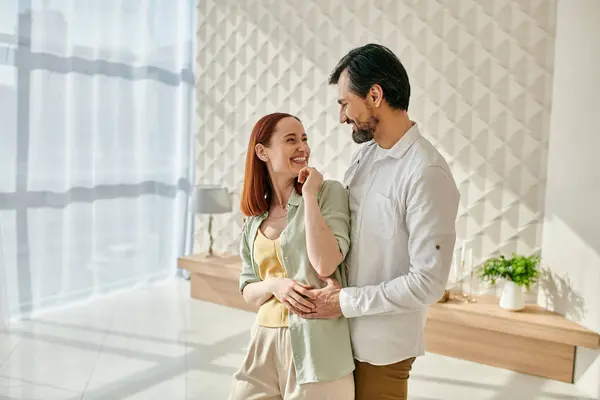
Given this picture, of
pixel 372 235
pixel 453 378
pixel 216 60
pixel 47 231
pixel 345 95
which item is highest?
pixel 216 60

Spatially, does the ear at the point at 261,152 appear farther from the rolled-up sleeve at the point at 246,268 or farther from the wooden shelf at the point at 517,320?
the wooden shelf at the point at 517,320

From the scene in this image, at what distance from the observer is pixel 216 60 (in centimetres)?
561

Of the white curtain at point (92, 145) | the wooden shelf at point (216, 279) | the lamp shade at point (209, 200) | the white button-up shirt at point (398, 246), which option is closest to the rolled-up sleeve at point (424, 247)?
the white button-up shirt at point (398, 246)

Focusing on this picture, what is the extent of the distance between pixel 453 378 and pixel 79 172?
3.39 m

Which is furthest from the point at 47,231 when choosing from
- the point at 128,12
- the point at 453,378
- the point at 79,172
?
the point at 453,378

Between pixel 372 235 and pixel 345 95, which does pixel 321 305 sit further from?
pixel 345 95

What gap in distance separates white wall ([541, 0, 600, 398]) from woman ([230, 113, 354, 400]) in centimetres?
220

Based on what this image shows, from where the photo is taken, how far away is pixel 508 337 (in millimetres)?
3840

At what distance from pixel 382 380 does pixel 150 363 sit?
2.46m

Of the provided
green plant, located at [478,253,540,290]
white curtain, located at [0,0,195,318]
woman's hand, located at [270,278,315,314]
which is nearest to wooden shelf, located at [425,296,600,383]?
green plant, located at [478,253,540,290]

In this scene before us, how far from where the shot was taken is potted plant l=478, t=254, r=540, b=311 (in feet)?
12.5

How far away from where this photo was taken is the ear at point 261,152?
192 centimetres

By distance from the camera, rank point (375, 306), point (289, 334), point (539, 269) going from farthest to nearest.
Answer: point (539, 269)
point (289, 334)
point (375, 306)

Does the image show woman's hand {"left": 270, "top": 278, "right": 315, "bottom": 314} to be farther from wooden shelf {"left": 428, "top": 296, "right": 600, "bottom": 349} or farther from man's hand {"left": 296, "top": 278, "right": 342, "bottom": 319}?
wooden shelf {"left": 428, "top": 296, "right": 600, "bottom": 349}
